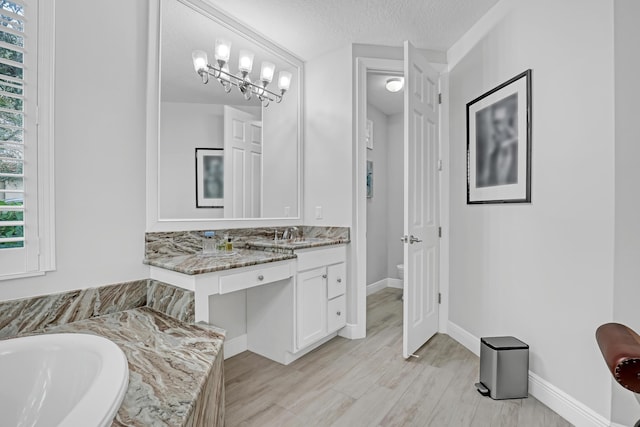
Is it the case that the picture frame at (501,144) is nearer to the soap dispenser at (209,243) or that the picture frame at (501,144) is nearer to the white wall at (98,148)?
the soap dispenser at (209,243)

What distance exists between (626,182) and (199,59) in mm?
2473

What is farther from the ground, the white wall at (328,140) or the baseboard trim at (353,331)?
the white wall at (328,140)

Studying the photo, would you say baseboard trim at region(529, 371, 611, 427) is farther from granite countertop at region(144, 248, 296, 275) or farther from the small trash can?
granite countertop at region(144, 248, 296, 275)

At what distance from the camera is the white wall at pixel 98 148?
5.00 feet

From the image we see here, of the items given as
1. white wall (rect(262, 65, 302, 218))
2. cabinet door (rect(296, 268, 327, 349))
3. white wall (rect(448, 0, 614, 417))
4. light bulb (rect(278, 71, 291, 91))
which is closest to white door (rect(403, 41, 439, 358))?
white wall (rect(448, 0, 614, 417))

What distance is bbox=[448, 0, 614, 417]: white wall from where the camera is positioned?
1.45m

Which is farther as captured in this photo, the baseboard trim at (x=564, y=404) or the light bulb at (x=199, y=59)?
the light bulb at (x=199, y=59)

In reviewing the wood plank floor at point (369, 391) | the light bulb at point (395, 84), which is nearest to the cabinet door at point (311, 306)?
the wood plank floor at point (369, 391)

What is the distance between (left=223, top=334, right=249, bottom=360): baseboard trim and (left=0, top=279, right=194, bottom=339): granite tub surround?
2.45 ft

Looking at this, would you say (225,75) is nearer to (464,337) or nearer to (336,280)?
(336,280)

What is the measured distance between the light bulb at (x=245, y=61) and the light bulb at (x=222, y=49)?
5.7 inches

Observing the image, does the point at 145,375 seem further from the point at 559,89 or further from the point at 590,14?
the point at 590,14

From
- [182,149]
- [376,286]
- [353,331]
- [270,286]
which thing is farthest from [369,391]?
[376,286]

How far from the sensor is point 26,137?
4.62 ft
